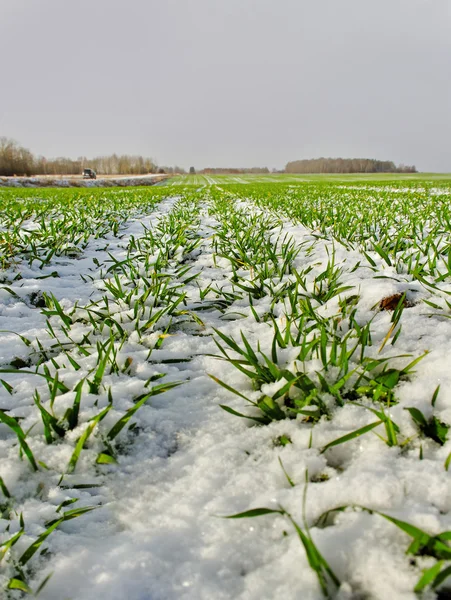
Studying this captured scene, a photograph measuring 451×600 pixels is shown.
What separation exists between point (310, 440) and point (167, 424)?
54 cm

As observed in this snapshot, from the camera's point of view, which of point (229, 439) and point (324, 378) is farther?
point (324, 378)

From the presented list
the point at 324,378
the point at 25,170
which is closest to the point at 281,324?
the point at 324,378

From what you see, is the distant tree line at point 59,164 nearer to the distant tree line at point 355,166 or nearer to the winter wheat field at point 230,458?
the distant tree line at point 355,166

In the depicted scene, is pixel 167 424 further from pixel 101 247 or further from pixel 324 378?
pixel 101 247

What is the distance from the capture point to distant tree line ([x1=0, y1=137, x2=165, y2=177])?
62.8 metres

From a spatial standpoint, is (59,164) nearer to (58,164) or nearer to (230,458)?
(58,164)

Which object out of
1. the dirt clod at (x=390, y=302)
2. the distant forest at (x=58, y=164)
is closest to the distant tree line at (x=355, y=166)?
the distant forest at (x=58, y=164)

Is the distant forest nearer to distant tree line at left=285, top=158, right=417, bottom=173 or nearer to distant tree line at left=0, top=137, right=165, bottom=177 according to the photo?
distant tree line at left=0, top=137, right=165, bottom=177

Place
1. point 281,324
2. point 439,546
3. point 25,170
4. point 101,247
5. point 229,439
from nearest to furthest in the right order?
point 439,546
point 229,439
point 281,324
point 101,247
point 25,170

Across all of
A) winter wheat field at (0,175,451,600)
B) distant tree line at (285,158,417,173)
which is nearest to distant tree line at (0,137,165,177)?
distant tree line at (285,158,417,173)

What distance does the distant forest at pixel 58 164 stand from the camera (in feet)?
206

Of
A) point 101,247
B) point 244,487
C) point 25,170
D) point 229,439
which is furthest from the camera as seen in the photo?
point 25,170

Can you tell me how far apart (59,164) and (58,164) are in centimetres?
22

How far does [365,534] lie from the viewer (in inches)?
34.3
